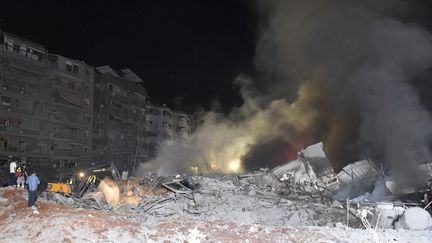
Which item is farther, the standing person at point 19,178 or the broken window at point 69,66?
the broken window at point 69,66

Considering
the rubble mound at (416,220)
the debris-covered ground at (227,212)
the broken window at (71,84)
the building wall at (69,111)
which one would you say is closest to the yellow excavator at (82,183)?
the debris-covered ground at (227,212)

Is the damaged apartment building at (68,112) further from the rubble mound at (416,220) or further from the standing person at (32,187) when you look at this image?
the rubble mound at (416,220)

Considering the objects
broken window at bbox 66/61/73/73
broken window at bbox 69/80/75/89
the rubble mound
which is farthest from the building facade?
the rubble mound

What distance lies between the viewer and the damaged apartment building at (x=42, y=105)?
50.8 metres

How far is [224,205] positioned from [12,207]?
12.5 m

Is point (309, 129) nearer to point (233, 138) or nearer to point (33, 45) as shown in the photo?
point (233, 138)

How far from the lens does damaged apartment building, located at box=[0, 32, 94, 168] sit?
167ft

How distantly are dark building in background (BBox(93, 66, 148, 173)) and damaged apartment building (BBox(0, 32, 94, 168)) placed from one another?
281 centimetres

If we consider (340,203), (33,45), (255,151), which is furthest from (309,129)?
(33,45)

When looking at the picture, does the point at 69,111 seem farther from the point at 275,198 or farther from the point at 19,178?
the point at 275,198

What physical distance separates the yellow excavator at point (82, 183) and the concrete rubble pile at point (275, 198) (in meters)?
0.97

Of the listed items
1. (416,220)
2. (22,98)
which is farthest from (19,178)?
(22,98)

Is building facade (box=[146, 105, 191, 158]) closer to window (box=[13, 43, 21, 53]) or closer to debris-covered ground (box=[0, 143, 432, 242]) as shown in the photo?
window (box=[13, 43, 21, 53])

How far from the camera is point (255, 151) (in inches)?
2200
